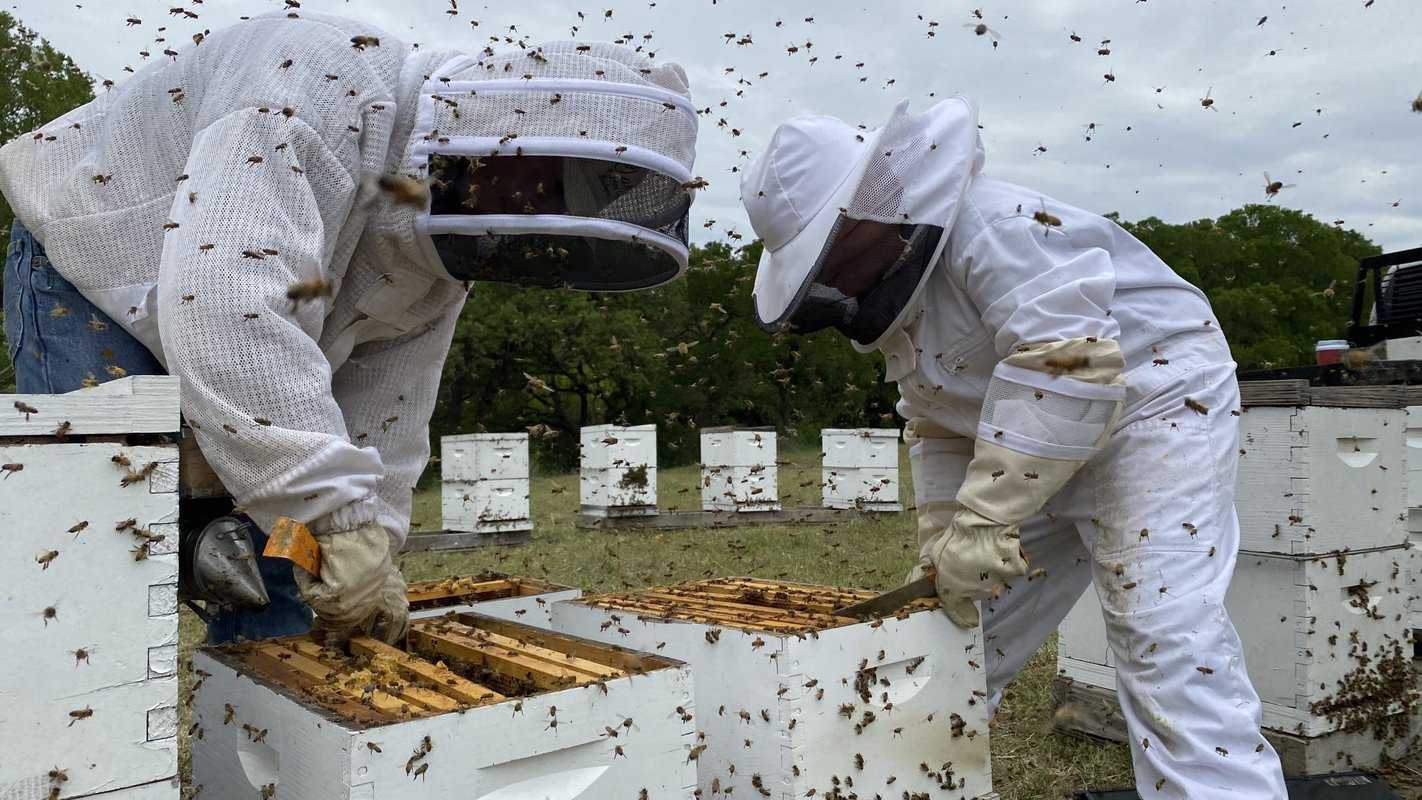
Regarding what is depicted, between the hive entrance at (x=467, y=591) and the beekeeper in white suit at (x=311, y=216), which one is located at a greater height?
the beekeeper in white suit at (x=311, y=216)

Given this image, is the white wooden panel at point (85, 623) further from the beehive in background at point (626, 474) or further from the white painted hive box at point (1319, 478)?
the beehive in background at point (626, 474)

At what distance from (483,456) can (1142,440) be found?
7.72 metres

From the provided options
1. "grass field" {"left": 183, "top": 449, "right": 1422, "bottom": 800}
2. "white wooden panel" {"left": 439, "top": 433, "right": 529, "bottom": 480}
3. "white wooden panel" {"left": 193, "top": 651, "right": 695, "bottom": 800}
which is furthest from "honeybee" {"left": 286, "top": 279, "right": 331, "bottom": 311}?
"white wooden panel" {"left": 439, "top": 433, "right": 529, "bottom": 480}

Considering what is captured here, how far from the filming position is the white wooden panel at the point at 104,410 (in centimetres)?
161

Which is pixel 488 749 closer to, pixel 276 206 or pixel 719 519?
pixel 276 206

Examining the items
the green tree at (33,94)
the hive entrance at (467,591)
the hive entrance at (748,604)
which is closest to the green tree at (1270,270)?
the hive entrance at (748,604)

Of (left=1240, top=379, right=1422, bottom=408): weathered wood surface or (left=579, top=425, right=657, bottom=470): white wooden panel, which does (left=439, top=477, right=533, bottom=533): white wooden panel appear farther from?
(left=1240, top=379, right=1422, bottom=408): weathered wood surface

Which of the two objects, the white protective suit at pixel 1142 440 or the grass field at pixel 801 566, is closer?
the white protective suit at pixel 1142 440

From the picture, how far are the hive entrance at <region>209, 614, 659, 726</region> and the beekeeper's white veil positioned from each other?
1.03 meters

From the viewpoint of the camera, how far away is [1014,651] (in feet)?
11.1

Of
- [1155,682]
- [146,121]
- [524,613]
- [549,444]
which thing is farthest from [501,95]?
[549,444]

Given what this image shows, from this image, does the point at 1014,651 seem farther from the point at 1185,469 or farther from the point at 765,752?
the point at 765,752

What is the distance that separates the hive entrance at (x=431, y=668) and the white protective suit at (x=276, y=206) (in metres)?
0.33

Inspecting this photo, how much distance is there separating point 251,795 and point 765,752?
1.19 meters
